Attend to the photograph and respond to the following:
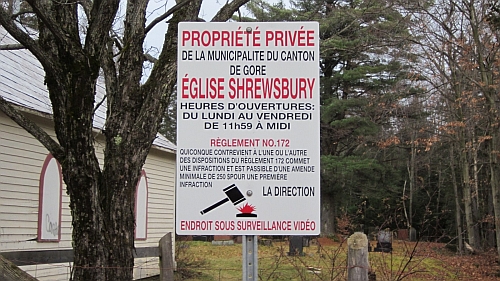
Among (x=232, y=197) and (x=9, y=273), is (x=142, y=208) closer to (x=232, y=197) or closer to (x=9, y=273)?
(x=9, y=273)

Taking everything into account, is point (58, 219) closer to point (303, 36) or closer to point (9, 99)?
point (9, 99)

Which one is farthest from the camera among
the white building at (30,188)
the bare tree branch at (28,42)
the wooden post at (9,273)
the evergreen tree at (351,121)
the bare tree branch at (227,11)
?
the evergreen tree at (351,121)

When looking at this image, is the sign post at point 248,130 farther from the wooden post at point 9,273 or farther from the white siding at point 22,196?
the white siding at point 22,196

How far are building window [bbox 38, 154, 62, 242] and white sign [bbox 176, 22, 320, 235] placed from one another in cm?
963

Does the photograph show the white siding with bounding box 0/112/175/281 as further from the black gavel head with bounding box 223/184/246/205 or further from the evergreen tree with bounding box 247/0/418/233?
the evergreen tree with bounding box 247/0/418/233

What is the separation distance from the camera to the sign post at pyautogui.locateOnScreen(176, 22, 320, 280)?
144 inches

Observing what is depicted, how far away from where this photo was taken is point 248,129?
372 cm

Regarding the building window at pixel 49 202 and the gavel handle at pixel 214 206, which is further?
the building window at pixel 49 202

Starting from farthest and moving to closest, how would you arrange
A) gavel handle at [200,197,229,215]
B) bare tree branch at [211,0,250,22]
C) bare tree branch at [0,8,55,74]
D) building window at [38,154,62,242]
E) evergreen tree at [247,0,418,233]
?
evergreen tree at [247,0,418,233] < building window at [38,154,62,242] < bare tree branch at [211,0,250,22] < bare tree branch at [0,8,55,74] < gavel handle at [200,197,229,215]

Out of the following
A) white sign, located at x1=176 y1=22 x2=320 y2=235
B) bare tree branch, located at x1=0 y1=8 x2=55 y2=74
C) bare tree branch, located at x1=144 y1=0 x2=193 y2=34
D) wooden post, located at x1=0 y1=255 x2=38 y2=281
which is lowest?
wooden post, located at x1=0 y1=255 x2=38 y2=281

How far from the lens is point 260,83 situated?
3.77 meters

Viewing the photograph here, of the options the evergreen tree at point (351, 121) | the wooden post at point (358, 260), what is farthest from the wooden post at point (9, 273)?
the evergreen tree at point (351, 121)

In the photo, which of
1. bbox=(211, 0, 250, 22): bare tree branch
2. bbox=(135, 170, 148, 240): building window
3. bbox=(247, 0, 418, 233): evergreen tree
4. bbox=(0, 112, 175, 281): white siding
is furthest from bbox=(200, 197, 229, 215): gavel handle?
bbox=(247, 0, 418, 233): evergreen tree

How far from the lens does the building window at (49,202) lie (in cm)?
1245
